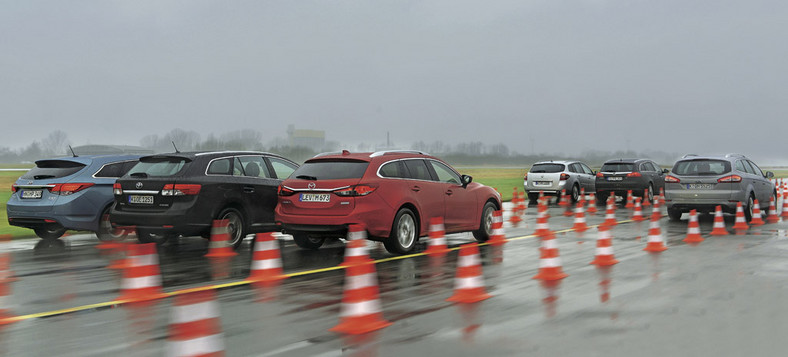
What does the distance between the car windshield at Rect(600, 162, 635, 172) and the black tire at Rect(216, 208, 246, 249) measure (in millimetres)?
18135

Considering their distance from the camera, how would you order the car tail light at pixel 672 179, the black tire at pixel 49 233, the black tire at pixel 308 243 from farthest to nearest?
the car tail light at pixel 672 179, the black tire at pixel 49 233, the black tire at pixel 308 243

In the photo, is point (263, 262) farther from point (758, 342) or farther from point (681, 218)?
point (681, 218)

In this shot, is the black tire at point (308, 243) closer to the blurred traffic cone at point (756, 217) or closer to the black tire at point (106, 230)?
the black tire at point (106, 230)

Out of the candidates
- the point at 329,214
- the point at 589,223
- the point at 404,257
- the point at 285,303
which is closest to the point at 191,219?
the point at 329,214

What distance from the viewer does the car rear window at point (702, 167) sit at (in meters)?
17.1

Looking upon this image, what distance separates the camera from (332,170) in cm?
1082

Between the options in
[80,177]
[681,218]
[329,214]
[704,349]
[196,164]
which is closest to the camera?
[704,349]

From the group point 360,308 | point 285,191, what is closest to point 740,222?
point 285,191

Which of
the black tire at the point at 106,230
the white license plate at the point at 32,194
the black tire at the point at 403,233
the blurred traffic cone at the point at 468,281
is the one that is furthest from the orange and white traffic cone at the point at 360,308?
the white license plate at the point at 32,194

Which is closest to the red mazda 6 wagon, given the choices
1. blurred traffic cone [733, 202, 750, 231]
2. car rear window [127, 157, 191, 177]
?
car rear window [127, 157, 191, 177]

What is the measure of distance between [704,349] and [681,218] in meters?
14.3

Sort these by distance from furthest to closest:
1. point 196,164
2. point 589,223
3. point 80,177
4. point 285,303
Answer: point 589,223
point 80,177
point 196,164
point 285,303

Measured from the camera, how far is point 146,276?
7309 millimetres

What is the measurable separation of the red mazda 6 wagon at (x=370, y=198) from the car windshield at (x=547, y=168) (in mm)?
15630
